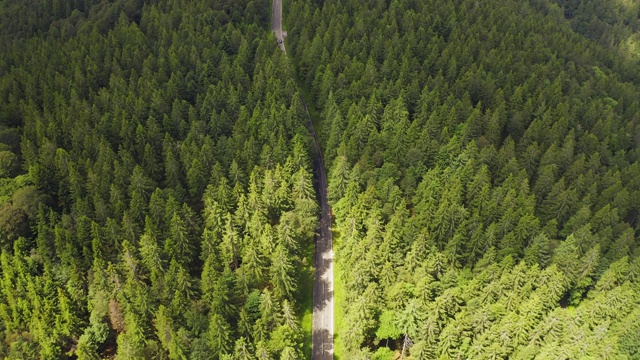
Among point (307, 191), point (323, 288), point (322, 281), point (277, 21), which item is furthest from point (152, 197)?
point (277, 21)

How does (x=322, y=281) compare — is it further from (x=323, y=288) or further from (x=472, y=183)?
(x=472, y=183)

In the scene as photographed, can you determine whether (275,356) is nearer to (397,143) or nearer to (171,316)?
(171,316)

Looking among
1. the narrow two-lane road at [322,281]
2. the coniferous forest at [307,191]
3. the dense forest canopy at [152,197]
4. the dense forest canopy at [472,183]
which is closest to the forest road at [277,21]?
the dense forest canopy at [472,183]

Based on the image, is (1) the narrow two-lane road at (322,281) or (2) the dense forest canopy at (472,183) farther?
(1) the narrow two-lane road at (322,281)

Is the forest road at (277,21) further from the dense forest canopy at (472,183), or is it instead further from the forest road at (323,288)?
the forest road at (323,288)

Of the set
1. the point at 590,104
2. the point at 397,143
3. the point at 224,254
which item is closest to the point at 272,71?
the point at 397,143

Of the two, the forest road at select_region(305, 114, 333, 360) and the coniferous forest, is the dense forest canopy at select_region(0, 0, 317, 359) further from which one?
the forest road at select_region(305, 114, 333, 360)
